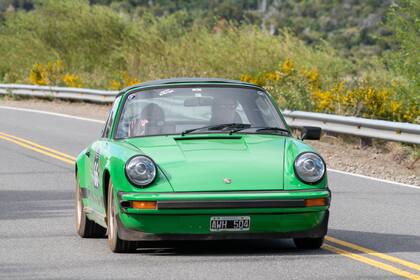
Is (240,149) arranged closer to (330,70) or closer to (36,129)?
(36,129)

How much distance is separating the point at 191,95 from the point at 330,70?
21.3 meters

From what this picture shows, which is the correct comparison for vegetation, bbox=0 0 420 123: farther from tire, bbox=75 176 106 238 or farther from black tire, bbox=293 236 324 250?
black tire, bbox=293 236 324 250

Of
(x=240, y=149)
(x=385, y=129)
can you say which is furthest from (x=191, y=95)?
(x=385, y=129)

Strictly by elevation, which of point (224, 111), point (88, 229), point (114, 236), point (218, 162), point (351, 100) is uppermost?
point (224, 111)

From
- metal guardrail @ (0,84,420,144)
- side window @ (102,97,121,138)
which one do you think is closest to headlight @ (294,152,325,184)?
side window @ (102,97,121,138)

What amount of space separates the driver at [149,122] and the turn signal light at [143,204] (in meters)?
1.18

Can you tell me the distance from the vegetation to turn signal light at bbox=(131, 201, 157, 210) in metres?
12.0

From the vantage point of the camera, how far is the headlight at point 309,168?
366 inches

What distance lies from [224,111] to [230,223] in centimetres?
154

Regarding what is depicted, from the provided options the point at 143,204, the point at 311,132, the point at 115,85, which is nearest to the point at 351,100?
the point at 311,132

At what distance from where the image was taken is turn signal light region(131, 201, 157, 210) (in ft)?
29.7

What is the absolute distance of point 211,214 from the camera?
9047 mm

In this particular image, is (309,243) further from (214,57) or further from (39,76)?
(39,76)

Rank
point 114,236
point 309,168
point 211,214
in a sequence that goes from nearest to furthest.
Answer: point 211,214
point 309,168
point 114,236
